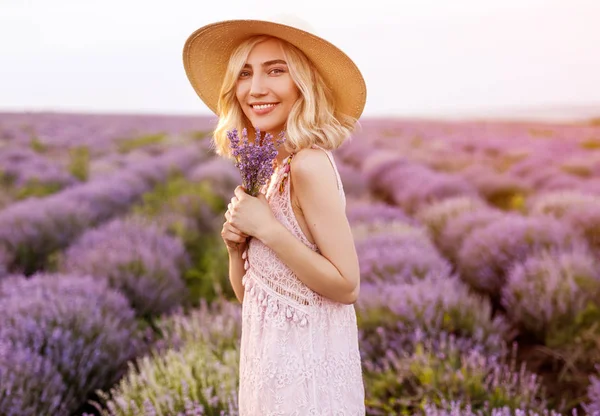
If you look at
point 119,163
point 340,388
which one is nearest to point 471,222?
point 340,388

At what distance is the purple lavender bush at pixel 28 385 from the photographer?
2424 mm

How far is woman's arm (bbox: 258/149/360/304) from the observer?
151 cm

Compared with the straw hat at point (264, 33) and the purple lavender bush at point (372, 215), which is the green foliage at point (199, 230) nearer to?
the purple lavender bush at point (372, 215)

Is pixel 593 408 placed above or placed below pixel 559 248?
below

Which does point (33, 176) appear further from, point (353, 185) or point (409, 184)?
point (409, 184)

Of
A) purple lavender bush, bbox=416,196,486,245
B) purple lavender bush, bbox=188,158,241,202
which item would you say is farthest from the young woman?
purple lavender bush, bbox=188,158,241,202

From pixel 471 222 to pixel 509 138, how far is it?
483 inches

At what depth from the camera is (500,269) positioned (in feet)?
15.3

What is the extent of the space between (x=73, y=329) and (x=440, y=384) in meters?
2.08

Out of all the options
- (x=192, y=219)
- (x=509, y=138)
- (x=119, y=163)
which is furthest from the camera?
(x=509, y=138)

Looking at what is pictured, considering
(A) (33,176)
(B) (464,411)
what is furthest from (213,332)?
(A) (33,176)

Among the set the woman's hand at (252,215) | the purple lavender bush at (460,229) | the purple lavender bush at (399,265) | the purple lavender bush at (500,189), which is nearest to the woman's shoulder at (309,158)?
the woman's hand at (252,215)

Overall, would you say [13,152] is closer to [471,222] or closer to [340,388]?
[471,222]

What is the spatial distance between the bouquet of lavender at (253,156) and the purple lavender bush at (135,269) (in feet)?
9.43
